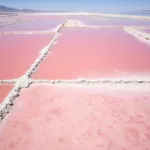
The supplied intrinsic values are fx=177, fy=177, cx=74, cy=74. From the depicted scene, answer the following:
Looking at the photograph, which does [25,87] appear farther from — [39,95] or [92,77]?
[92,77]

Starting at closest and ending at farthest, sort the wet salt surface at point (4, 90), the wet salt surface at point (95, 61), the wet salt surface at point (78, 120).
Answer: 1. the wet salt surface at point (78, 120)
2. the wet salt surface at point (4, 90)
3. the wet salt surface at point (95, 61)

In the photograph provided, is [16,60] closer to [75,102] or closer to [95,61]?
[95,61]

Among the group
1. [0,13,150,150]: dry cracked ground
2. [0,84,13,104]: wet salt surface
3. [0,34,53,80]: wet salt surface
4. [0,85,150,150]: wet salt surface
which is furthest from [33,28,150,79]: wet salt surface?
[0,85,150,150]: wet salt surface

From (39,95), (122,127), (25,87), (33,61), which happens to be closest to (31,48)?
→ (33,61)

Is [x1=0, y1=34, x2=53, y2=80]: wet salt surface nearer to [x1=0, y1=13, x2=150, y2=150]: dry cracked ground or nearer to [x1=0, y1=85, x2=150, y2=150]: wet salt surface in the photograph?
[x1=0, y1=13, x2=150, y2=150]: dry cracked ground

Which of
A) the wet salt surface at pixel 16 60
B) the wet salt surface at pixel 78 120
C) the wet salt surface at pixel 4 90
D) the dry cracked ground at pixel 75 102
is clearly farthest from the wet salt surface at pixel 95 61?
the wet salt surface at pixel 78 120

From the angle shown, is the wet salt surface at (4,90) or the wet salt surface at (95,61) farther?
the wet salt surface at (95,61)

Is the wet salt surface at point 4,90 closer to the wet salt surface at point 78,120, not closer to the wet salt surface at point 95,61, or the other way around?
the wet salt surface at point 78,120

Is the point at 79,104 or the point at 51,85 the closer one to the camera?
the point at 79,104
